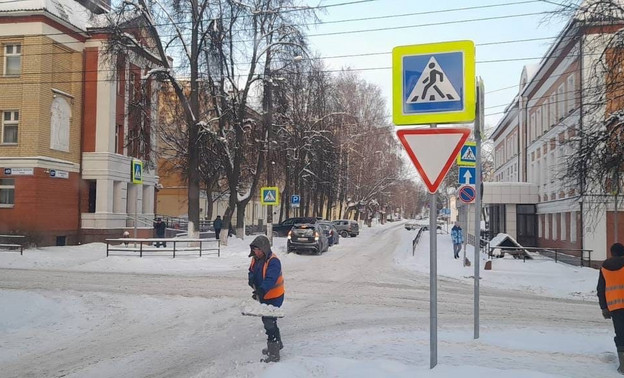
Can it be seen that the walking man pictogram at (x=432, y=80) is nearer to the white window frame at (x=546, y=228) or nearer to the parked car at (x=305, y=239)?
the parked car at (x=305, y=239)

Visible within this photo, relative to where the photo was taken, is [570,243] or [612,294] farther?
[570,243]

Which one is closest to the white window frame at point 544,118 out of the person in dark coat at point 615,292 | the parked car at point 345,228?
the parked car at point 345,228

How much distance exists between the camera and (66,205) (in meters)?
28.6

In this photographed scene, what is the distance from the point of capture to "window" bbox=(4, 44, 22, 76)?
27750 mm

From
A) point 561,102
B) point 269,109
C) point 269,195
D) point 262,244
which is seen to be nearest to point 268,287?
point 262,244

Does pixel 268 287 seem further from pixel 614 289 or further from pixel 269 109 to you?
pixel 269 109

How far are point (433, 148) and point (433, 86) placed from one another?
0.64m

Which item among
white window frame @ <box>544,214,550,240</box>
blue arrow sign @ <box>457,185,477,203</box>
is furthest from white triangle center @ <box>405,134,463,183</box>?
white window frame @ <box>544,214,550,240</box>

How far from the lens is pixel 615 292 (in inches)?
268

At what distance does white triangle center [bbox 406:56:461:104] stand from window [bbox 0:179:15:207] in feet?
86.8

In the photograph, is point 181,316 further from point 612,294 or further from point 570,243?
point 570,243

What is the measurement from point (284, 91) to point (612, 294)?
2454 cm

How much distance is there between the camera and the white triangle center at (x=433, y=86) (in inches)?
219

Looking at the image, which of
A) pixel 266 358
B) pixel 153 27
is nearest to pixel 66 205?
pixel 153 27
